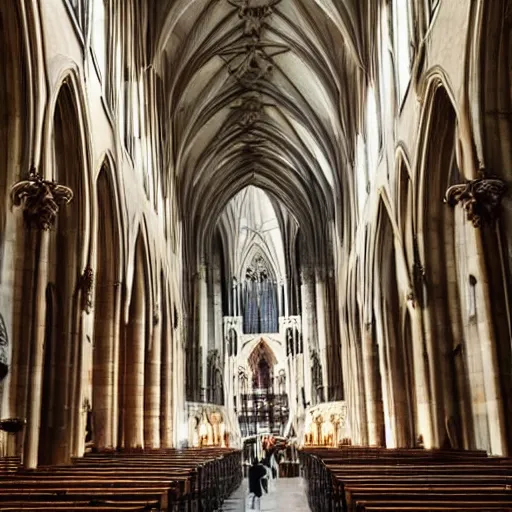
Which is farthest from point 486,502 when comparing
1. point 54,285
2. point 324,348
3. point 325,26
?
point 324,348

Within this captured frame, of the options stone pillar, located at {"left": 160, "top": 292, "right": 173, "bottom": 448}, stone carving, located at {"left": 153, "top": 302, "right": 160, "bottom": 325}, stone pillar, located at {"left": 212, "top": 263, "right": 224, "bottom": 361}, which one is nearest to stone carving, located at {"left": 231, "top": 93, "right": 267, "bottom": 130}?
stone pillar, located at {"left": 160, "top": 292, "right": 173, "bottom": 448}

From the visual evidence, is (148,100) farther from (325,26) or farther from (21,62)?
(21,62)

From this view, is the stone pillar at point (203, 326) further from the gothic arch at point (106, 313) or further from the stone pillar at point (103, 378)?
the stone pillar at point (103, 378)

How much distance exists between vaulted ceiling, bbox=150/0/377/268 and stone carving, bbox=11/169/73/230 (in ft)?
45.3

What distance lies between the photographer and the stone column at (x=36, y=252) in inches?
399

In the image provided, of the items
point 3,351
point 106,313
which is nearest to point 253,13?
point 106,313

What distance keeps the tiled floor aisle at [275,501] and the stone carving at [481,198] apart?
26.3 feet

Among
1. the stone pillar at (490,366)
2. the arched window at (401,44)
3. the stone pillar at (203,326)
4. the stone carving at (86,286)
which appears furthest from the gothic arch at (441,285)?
the stone pillar at (203,326)

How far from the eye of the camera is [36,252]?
10688mm

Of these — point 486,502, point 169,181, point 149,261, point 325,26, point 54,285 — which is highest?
point 325,26

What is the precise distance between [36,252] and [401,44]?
11.4m

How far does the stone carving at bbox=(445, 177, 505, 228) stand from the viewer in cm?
1062

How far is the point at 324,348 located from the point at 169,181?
1384 cm

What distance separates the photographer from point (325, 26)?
26172mm
